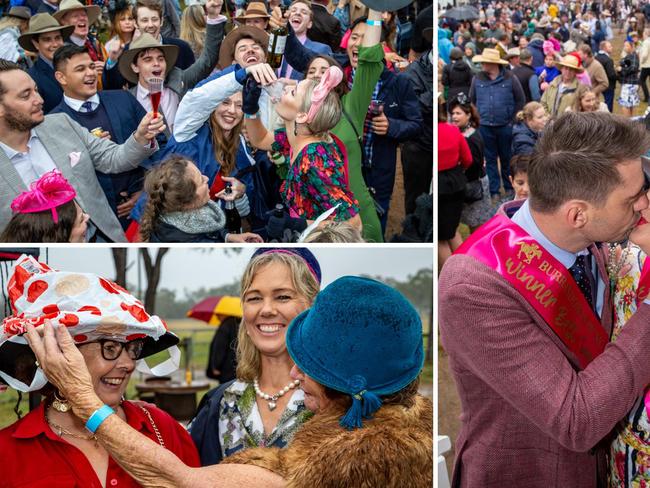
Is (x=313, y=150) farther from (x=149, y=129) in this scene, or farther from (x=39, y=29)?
(x=39, y=29)

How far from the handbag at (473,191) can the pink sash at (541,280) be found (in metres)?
3.79

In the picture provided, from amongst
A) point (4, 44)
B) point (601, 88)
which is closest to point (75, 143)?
point (4, 44)

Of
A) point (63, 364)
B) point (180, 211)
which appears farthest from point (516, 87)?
point (63, 364)

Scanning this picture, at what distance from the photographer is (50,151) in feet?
10.0

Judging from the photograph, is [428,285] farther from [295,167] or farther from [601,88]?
[601,88]

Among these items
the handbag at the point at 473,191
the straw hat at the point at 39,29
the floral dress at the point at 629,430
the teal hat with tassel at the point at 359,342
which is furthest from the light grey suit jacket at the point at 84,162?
the handbag at the point at 473,191

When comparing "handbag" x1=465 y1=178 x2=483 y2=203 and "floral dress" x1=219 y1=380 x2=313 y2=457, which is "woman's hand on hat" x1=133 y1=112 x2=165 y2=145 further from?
"handbag" x1=465 y1=178 x2=483 y2=203

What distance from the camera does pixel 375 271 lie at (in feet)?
7.70

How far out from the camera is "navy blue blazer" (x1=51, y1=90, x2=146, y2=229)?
3148 mm

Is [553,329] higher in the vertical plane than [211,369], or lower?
higher

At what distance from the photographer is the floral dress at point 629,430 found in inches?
70.4

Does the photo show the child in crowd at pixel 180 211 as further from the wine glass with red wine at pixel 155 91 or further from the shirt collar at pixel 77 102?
the shirt collar at pixel 77 102

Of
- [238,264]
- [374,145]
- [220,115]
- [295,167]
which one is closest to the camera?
[238,264]

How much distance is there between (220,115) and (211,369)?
1.32m
